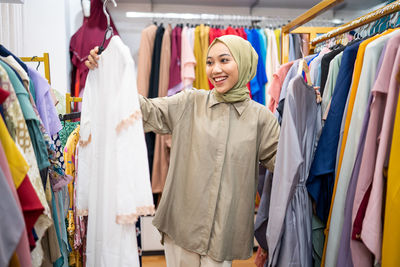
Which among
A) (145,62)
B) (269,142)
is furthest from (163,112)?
(145,62)

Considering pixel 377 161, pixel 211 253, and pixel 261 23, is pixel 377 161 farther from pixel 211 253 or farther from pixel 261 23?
pixel 261 23

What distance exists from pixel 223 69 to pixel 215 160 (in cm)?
41

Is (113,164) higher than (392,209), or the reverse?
(113,164)

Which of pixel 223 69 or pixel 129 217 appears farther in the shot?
pixel 223 69

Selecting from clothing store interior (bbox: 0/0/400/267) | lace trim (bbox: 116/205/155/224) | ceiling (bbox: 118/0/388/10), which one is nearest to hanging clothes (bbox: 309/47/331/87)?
clothing store interior (bbox: 0/0/400/267)

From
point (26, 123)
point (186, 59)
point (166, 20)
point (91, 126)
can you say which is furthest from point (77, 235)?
point (166, 20)

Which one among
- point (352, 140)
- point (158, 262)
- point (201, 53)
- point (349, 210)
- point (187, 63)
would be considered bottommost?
point (158, 262)

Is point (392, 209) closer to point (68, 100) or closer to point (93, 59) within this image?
point (93, 59)

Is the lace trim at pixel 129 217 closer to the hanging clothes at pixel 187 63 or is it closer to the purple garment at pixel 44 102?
the purple garment at pixel 44 102

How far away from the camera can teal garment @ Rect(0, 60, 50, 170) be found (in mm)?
780

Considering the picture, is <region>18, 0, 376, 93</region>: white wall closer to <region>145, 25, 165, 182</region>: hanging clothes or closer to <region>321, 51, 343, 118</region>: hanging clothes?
<region>145, 25, 165, 182</region>: hanging clothes

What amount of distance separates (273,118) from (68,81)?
6.80ft

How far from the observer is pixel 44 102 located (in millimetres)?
966

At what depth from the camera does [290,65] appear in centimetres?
168
